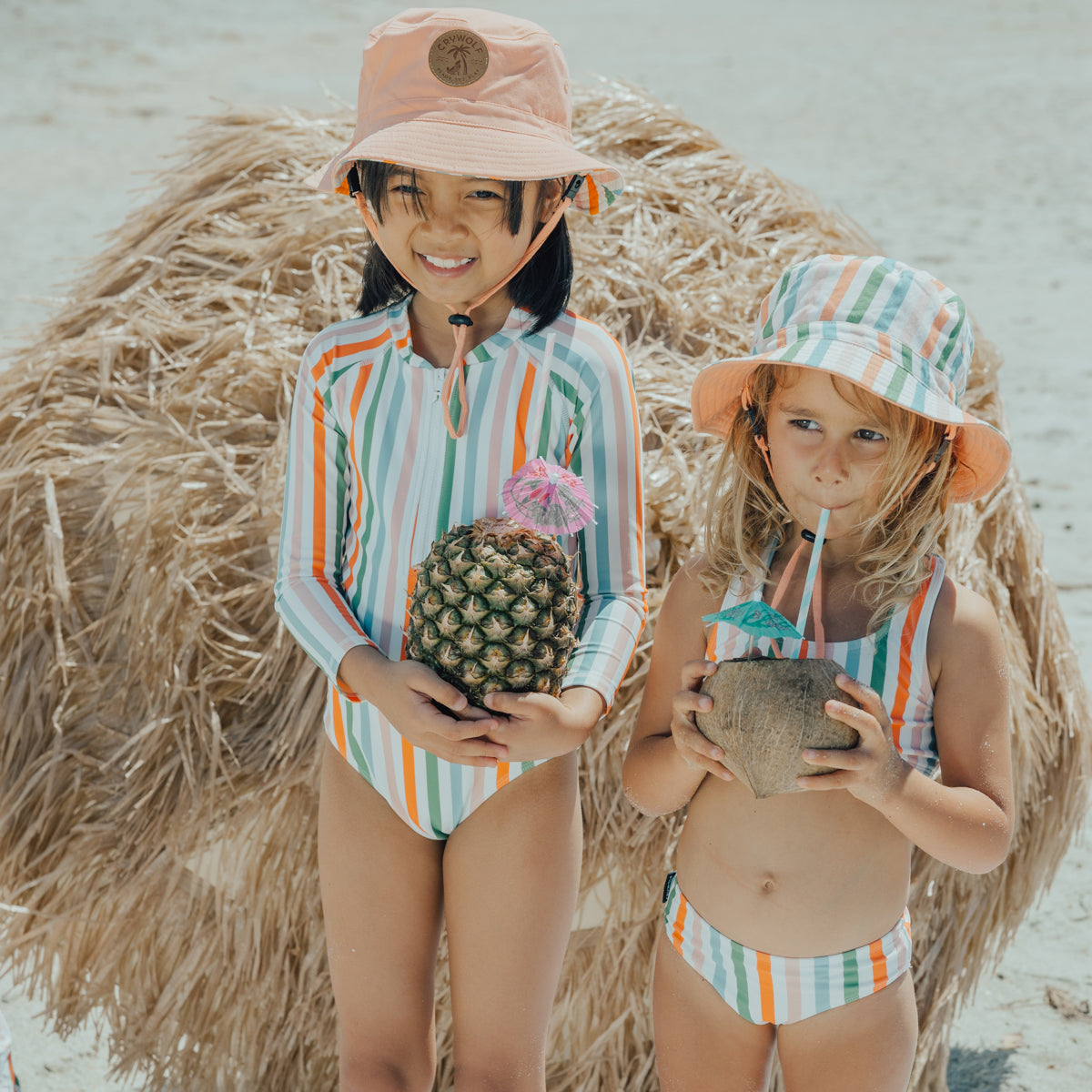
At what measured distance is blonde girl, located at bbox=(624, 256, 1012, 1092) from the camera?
1761 millimetres

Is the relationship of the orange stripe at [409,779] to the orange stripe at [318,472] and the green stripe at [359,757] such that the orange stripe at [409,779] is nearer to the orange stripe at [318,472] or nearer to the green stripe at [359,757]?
the green stripe at [359,757]

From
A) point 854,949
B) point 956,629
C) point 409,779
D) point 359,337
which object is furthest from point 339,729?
point 956,629

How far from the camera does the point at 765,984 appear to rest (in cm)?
187

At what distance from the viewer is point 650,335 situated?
3104 mm

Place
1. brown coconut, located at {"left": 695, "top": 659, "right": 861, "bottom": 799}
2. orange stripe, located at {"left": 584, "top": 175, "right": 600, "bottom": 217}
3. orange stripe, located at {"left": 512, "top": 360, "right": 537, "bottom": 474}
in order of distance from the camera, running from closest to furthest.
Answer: brown coconut, located at {"left": 695, "top": 659, "right": 861, "bottom": 799} < orange stripe, located at {"left": 512, "top": 360, "right": 537, "bottom": 474} < orange stripe, located at {"left": 584, "top": 175, "right": 600, "bottom": 217}

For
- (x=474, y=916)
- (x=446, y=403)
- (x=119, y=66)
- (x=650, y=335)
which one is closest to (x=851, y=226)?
(x=650, y=335)

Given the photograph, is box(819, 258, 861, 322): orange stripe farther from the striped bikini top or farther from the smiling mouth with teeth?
the smiling mouth with teeth

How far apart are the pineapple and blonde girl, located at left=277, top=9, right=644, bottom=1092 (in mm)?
112

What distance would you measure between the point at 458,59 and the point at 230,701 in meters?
1.46

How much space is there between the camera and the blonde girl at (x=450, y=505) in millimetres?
1851

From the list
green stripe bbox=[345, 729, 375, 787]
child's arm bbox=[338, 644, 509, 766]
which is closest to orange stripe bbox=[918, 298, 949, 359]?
child's arm bbox=[338, 644, 509, 766]

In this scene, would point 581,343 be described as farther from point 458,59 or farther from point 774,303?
point 458,59

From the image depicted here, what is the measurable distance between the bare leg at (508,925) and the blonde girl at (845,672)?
16 cm

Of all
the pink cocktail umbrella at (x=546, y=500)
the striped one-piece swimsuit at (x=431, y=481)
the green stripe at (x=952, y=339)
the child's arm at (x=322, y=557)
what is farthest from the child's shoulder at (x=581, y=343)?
Answer: the green stripe at (x=952, y=339)
